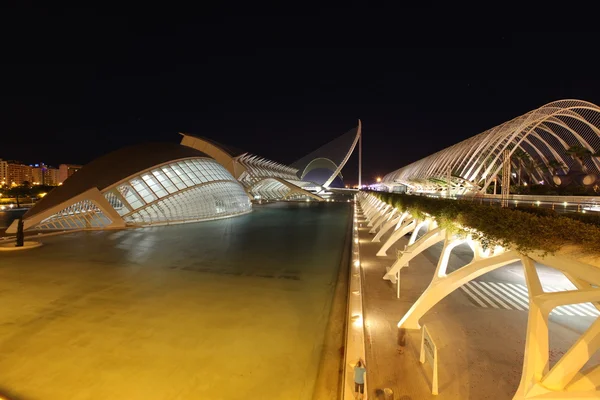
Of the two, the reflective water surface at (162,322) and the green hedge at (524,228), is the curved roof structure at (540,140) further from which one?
the reflective water surface at (162,322)

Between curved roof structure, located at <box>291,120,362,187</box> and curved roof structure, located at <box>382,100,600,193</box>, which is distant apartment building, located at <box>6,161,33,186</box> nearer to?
curved roof structure, located at <box>291,120,362,187</box>

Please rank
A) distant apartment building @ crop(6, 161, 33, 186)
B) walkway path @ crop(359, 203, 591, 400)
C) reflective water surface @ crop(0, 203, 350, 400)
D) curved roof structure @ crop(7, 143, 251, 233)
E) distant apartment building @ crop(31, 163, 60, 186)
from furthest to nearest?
1. distant apartment building @ crop(31, 163, 60, 186)
2. distant apartment building @ crop(6, 161, 33, 186)
3. curved roof structure @ crop(7, 143, 251, 233)
4. reflective water surface @ crop(0, 203, 350, 400)
5. walkway path @ crop(359, 203, 591, 400)

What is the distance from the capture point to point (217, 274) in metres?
12.8

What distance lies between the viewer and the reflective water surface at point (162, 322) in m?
5.77

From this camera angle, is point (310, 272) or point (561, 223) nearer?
point (561, 223)

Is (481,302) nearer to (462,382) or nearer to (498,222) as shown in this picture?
(462,382)

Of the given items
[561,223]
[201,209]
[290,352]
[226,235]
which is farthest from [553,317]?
[201,209]

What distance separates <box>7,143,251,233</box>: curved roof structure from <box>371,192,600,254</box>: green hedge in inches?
982

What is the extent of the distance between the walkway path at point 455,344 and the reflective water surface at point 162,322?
141 cm

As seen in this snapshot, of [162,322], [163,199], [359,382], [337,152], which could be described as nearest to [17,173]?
[337,152]

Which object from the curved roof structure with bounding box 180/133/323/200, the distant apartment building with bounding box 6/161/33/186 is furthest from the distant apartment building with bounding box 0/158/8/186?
the curved roof structure with bounding box 180/133/323/200

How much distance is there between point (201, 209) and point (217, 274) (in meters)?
19.3

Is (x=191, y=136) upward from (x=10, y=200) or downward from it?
upward

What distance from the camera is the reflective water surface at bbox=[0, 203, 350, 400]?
5.77m
